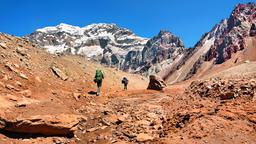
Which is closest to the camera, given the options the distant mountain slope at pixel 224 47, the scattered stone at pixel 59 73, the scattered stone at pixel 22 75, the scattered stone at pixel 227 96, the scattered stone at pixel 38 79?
the scattered stone at pixel 227 96

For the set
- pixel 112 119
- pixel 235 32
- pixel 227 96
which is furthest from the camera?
pixel 235 32

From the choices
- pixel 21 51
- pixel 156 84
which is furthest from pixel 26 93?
pixel 156 84

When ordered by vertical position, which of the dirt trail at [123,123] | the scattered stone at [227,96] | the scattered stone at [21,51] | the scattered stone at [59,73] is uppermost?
the scattered stone at [21,51]

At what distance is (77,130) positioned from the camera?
61.1 feet

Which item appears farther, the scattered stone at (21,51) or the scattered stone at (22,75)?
the scattered stone at (21,51)

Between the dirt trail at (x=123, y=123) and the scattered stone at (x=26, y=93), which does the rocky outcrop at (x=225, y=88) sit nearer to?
the dirt trail at (x=123, y=123)

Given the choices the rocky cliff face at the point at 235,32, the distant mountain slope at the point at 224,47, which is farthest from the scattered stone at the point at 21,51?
the rocky cliff face at the point at 235,32

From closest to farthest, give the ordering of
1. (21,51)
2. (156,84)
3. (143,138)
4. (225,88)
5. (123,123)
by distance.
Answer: (143,138)
(123,123)
(225,88)
(21,51)
(156,84)

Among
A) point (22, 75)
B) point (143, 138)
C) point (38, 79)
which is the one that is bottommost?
point (143, 138)

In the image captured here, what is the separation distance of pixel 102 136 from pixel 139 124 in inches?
67.5

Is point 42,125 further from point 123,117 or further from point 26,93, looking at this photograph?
point 26,93

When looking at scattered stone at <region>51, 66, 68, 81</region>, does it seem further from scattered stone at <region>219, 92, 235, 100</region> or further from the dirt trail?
scattered stone at <region>219, 92, 235, 100</region>

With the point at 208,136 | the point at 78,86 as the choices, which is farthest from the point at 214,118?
the point at 78,86

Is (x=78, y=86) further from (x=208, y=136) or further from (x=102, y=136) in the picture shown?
(x=208, y=136)
